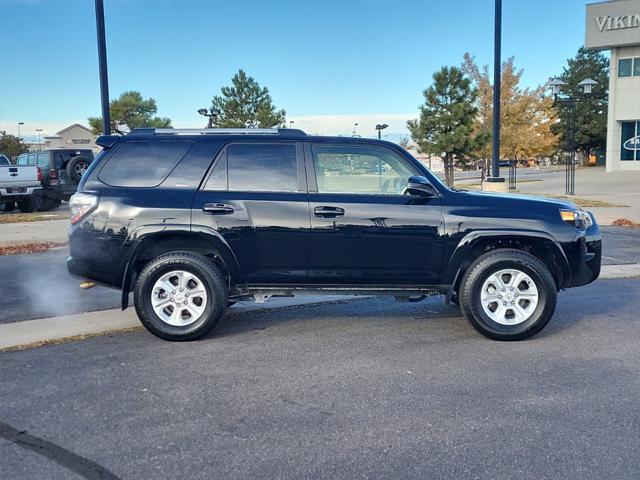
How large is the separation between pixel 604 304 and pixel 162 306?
191 inches

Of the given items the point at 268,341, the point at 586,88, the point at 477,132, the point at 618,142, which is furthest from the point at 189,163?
the point at 618,142

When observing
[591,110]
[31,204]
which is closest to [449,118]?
[31,204]

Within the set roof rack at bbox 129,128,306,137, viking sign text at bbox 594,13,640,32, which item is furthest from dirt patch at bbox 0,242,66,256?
viking sign text at bbox 594,13,640,32

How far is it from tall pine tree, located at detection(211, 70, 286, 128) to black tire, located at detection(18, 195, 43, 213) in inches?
998

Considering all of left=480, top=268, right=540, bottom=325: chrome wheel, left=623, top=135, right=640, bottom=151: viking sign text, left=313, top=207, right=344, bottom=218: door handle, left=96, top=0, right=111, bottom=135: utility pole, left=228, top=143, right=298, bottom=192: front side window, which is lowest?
left=480, top=268, right=540, bottom=325: chrome wheel

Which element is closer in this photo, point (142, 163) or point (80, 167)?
point (142, 163)

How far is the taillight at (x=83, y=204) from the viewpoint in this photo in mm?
5668

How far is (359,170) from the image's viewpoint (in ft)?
19.1

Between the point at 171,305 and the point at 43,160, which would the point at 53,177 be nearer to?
the point at 43,160

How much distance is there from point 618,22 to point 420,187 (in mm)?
41959

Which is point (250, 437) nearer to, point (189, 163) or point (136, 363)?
point (136, 363)

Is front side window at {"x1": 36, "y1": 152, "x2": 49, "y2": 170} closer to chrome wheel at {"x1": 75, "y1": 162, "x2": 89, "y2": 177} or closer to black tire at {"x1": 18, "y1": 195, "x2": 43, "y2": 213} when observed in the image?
chrome wheel at {"x1": 75, "y1": 162, "x2": 89, "y2": 177}

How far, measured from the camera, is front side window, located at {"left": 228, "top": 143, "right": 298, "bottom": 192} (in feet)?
18.9

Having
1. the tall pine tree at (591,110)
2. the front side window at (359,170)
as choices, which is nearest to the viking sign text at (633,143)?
the tall pine tree at (591,110)
